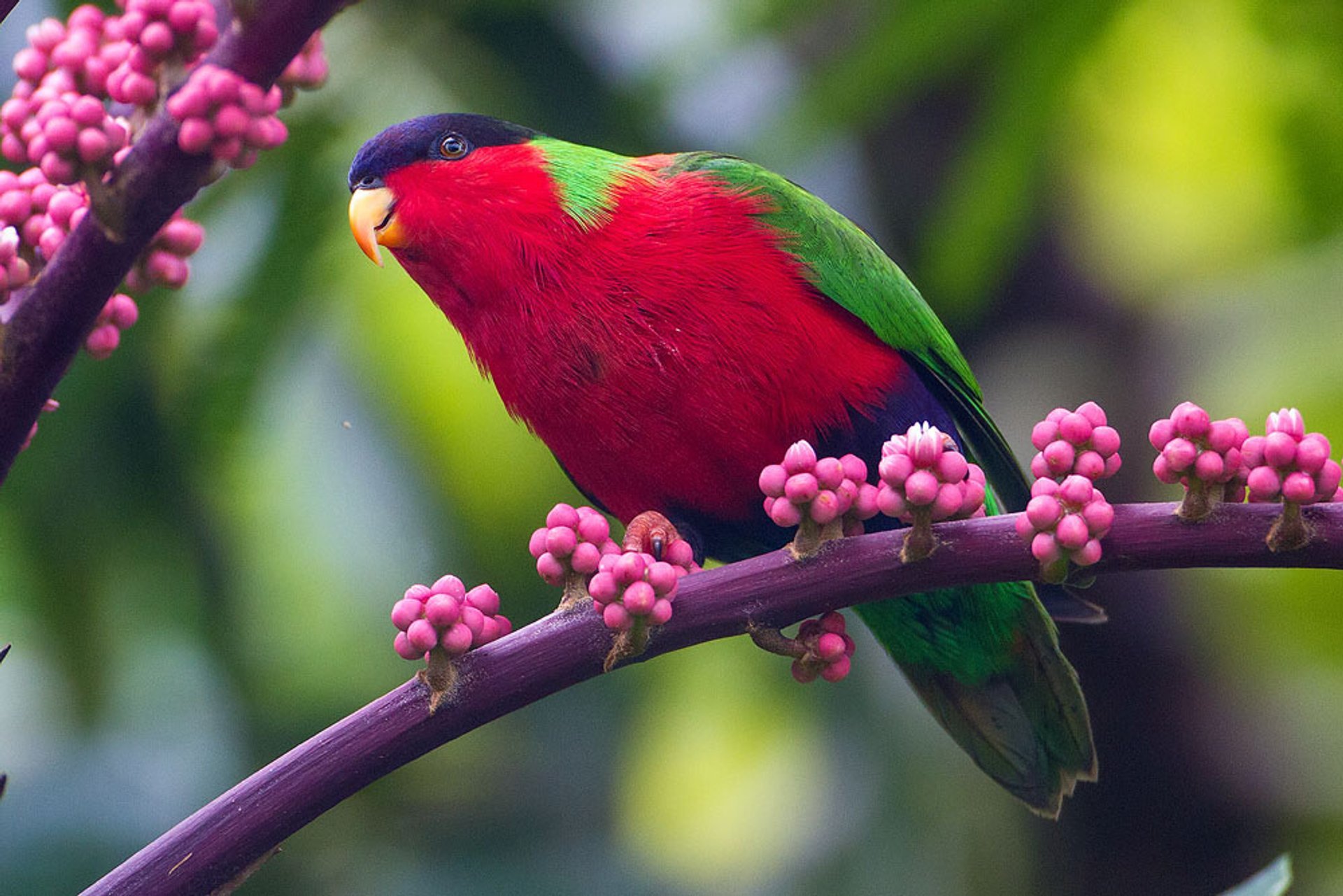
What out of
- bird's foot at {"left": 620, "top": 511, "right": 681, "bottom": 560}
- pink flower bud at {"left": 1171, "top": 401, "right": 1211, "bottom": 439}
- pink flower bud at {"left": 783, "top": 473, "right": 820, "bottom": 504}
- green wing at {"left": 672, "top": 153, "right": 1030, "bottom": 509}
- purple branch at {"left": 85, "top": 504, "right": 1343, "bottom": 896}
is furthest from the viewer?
green wing at {"left": 672, "top": 153, "right": 1030, "bottom": 509}

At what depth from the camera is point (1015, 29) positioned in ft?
8.71

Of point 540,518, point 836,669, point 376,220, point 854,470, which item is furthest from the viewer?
point 540,518

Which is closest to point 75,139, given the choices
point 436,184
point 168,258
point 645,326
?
point 168,258

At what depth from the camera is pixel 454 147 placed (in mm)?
2105

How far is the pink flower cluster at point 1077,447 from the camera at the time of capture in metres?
1.22

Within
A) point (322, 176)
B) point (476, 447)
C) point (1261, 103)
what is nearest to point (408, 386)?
point (476, 447)

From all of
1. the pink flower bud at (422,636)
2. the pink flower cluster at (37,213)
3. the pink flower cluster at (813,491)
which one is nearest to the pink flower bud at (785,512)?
the pink flower cluster at (813,491)

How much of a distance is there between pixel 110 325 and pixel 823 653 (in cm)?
77

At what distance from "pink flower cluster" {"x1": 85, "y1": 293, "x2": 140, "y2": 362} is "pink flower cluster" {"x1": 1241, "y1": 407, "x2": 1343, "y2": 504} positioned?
0.94 metres

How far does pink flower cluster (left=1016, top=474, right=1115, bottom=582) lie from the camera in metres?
1.10

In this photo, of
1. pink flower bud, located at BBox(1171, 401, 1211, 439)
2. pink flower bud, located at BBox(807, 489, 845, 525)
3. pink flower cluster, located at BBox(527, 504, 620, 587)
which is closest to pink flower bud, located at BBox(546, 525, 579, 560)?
pink flower cluster, located at BBox(527, 504, 620, 587)

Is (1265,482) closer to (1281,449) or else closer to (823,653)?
(1281,449)

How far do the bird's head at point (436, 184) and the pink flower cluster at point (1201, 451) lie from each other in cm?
109

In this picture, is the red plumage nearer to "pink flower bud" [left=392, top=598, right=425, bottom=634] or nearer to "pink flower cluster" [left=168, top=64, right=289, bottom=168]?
"pink flower bud" [left=392, top=598, right=425, bottom=634]
